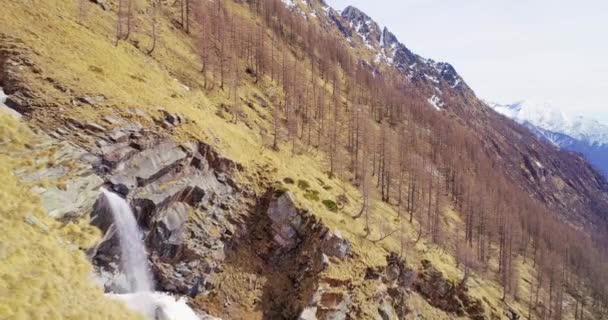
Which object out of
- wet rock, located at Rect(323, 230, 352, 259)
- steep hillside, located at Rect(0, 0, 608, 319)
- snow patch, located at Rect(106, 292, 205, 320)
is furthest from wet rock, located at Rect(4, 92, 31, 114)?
wet rock, located at Rect(323, 230, 352, 259)

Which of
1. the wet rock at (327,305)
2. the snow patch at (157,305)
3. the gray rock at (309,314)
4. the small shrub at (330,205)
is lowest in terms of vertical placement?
the snow patch at (157,305)

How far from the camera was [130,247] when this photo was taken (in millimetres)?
31609

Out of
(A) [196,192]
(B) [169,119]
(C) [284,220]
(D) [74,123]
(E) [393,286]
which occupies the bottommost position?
(E) [393,286]

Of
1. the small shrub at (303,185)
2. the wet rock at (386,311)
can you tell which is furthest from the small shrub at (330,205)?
the wet rock at (386,311)

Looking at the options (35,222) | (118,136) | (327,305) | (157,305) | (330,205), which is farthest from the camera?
(330,205)

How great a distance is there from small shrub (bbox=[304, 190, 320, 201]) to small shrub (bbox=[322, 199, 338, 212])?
1128mm

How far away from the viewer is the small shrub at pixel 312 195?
4967 centimetres

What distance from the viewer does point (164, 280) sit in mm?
33719

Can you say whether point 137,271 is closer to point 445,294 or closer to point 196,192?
point 196,192

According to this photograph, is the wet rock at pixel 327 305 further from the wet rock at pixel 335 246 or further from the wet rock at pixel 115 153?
the wet rock at pixel 115 153

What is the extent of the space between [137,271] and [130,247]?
1.78 meters

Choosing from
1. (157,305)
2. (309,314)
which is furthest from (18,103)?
(309,314)

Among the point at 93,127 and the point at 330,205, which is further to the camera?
the point at 330,205

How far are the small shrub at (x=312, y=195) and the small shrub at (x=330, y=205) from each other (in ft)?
3.70
